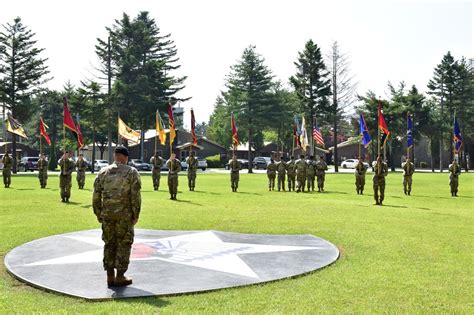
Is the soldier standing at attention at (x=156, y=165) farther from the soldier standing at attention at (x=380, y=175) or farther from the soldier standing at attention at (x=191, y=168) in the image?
the soldier standing at attention at (x=380, y=175)

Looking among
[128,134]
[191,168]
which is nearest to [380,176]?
[191,168]

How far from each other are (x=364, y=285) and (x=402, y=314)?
1214 mm

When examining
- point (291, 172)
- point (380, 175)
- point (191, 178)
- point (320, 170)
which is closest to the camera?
point (380, 175)

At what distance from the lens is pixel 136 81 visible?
54.7 m

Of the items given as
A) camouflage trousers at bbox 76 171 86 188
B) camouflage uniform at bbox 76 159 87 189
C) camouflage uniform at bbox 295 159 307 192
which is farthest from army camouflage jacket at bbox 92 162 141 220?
camouflage trousers at bbox 76 171 86 188

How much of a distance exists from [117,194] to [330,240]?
5.47 m

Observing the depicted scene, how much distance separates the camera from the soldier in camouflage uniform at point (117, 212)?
683 centimetres

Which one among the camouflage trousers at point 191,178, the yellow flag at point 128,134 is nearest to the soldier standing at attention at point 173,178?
the yellow flag at point 128,134

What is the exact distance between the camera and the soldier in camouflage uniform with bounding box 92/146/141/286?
683cm

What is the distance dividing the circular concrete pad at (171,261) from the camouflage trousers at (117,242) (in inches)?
13.8

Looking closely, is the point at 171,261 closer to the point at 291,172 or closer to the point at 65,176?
the point at 65,176

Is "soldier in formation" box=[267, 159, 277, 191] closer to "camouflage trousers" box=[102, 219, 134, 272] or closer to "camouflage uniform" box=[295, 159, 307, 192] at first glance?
"camouflage uniform" box=[295, 159, 307, 192]

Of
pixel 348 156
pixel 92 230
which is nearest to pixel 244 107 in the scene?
pixel 348 156

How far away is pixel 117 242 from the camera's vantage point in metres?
6.89
